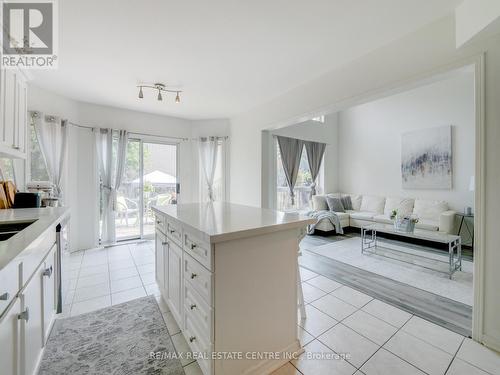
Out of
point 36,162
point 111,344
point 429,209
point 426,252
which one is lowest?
point 111,344

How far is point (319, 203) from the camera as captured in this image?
5.39 meters

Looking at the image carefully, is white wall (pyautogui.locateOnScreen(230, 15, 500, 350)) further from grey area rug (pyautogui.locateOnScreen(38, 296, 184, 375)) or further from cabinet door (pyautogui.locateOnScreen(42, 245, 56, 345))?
cabinet door (pyautogui.locateOnScreen(42, 245, 56, 345))

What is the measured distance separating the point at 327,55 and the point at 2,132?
3.19 meters

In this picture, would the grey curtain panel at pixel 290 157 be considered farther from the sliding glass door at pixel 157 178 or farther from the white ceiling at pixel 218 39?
the sliding glass door at pixel 157 178

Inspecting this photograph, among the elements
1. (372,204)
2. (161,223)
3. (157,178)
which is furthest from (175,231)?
(372,204)

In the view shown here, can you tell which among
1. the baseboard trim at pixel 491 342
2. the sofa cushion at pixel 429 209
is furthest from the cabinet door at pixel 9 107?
the sofa cushion at pixel 429 209

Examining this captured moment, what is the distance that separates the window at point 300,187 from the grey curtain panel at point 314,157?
93mm

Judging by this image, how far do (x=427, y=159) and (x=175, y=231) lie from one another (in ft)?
17.2

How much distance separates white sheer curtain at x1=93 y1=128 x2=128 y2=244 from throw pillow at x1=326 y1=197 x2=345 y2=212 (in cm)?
458

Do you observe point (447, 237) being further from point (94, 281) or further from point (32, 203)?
point (32, 203)

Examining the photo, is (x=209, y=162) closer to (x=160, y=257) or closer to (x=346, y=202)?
(x=160, y=257)

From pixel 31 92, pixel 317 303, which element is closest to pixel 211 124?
pixel 31 92

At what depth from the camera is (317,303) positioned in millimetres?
2246

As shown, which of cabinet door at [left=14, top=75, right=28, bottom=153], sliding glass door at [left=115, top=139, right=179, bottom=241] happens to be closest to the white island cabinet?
cabinet door at [left=14, top=75, right=28, bottom=153]
